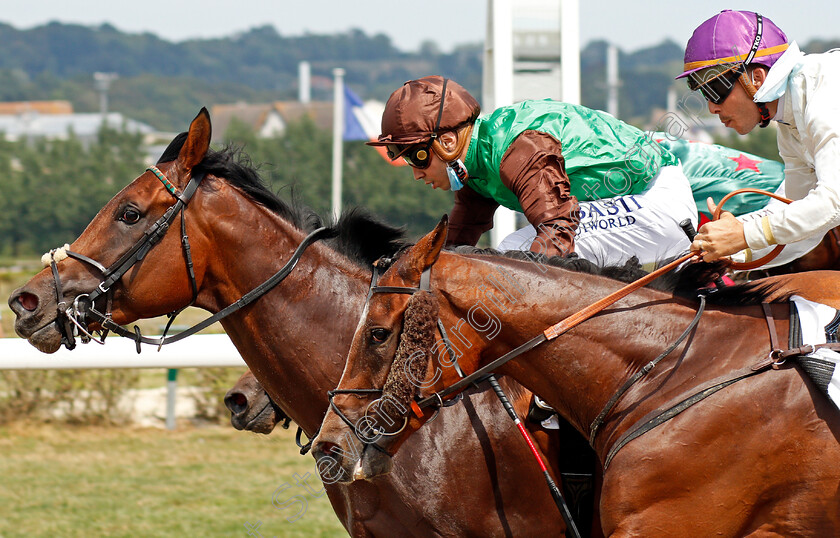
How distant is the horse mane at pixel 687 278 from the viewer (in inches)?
98.8

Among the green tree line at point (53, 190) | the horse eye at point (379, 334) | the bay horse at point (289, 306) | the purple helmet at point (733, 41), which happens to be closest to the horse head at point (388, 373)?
the horse eye at point (379, 334)

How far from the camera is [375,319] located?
2.40m

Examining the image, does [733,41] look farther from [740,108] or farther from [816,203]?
[816,203]

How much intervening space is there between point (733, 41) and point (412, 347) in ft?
3.95

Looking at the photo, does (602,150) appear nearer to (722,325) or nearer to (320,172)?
(722,325)

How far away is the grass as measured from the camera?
189 inches

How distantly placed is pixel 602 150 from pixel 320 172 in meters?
39.1

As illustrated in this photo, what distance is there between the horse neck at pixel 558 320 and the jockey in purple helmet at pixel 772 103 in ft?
0.84

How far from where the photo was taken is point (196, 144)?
306cm

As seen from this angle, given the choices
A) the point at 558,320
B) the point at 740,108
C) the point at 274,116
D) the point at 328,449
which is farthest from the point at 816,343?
the point at 274,116

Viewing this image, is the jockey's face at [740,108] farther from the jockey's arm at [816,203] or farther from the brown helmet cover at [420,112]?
the brown helmet cover at [420,112]

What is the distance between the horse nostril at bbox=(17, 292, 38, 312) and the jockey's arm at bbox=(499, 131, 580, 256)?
4.88 ft

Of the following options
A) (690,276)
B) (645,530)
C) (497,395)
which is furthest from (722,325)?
(497,395)

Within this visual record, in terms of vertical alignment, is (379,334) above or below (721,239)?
below
